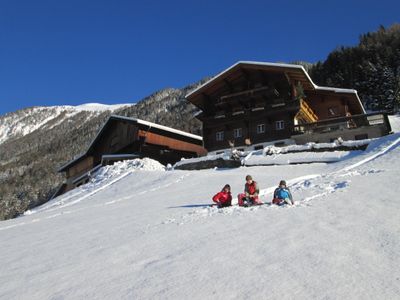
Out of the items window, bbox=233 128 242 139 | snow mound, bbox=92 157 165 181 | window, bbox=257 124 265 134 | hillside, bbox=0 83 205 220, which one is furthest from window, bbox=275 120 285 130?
hillside, bbox=0 83 205 220

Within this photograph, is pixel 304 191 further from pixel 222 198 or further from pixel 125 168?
pixel 125 168

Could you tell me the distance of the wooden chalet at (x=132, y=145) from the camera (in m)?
40.2

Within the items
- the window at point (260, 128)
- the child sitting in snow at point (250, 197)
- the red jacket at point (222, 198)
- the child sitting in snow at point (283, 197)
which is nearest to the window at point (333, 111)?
the window at point (260, 128)

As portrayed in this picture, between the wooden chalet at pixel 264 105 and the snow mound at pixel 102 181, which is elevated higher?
the wooden chalet at pixel 264 105

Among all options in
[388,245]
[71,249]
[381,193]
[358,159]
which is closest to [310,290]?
[388,245]

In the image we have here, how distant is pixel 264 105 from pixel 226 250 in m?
30.2

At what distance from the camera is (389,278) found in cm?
526

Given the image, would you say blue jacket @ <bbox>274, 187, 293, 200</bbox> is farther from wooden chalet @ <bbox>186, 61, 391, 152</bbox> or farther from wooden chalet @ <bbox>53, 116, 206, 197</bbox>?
wooden chalet @ <bbox>53, 116, 206, 197</bbox>

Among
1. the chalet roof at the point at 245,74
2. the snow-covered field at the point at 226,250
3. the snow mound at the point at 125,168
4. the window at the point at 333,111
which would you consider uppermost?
the chalet roof at the point at 245,74

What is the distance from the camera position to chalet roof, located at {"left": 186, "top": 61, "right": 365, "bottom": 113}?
3422 centimetres

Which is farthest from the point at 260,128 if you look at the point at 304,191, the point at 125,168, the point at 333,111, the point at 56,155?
the point at 56,155

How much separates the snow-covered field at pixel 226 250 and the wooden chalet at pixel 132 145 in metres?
24.7

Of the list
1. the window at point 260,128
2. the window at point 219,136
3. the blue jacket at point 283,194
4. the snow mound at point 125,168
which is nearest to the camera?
the blue jacket at point 283,194

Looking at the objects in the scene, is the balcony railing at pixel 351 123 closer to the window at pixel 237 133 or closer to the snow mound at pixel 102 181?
the window at pixel 237 133
